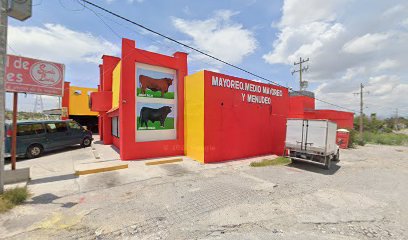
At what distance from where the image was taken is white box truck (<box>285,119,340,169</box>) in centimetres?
905

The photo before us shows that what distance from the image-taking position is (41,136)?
1054 cm

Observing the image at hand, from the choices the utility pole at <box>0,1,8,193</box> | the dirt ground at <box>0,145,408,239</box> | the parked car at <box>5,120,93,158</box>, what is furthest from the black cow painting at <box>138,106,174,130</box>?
the parked car at <box>5,120,93,158</box>

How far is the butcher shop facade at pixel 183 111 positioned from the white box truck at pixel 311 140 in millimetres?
2256

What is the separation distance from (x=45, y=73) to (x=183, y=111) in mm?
6361

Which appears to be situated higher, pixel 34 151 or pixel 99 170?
pixel 34 151

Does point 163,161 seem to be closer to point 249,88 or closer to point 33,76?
point 33,76

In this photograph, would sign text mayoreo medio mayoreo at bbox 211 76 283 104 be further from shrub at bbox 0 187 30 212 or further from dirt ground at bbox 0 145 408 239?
shrub at bbox 0 187 30 212

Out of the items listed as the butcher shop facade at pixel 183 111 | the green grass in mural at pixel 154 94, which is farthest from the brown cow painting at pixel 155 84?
the green grass in mural at pixel 154 94

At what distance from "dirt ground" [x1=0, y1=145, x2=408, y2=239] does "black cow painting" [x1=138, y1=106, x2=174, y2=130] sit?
3.37m

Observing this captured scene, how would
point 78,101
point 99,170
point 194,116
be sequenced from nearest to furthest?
point 99,170
point 194,116
point 78,101

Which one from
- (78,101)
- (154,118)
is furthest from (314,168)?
(78,101)

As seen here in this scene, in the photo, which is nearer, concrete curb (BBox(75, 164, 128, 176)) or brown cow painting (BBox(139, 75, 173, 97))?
concrete curb (BBox(75, 164, 128, 176))

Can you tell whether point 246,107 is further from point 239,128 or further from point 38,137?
point 38,137

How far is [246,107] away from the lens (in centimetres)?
1126
